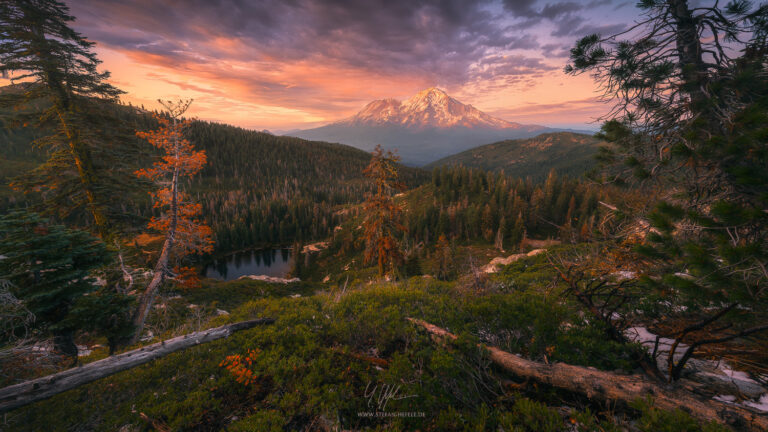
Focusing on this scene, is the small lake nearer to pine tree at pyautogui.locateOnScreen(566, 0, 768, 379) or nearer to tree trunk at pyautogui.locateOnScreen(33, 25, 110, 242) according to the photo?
tree trunk at pyautogui.locateOnScreen(33, 25, 110, 242)

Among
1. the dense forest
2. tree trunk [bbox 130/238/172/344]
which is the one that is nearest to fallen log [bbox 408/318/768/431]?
the dense forest

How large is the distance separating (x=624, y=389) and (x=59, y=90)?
27904 millimetres

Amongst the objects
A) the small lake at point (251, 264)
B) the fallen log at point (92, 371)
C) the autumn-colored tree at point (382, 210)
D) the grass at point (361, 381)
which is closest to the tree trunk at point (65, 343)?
the grass at point (361, 381)

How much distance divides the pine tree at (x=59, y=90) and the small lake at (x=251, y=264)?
2978 inches

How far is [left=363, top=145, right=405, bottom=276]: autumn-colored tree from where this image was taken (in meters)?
20.2

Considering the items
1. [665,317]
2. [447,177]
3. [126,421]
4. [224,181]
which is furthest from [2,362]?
[224,181]

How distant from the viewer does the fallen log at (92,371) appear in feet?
15.8

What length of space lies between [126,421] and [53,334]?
23.0 ft

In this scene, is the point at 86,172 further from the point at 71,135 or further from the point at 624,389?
the point at 624,389

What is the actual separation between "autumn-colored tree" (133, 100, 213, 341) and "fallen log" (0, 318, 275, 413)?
5480 millimetres

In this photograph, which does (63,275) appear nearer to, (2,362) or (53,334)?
(53,334)

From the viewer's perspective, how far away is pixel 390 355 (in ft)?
20.0
